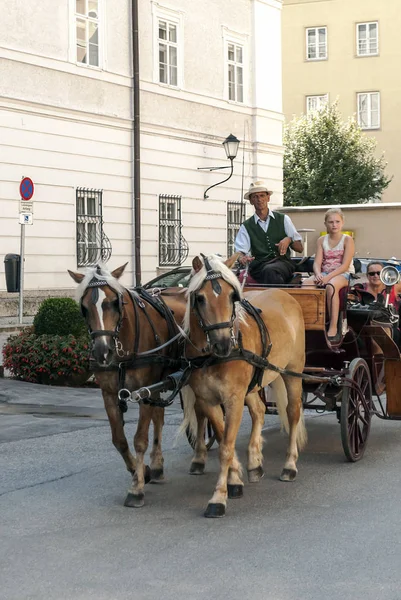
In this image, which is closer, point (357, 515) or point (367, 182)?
point (357, 515)

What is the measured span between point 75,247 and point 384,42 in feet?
92.2

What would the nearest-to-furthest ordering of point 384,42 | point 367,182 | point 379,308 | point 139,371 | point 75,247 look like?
point 139,371, point 379,308, point 75,247, point 367,182, point 384,42

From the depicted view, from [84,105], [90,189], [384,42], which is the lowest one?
[90,189]

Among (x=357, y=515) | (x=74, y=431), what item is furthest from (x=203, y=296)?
(x=74, y=431)

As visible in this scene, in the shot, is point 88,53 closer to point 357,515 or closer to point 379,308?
point 379,308

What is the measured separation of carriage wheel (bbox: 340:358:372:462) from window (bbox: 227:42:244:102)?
21.8 meters

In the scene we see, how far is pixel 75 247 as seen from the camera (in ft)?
78.6

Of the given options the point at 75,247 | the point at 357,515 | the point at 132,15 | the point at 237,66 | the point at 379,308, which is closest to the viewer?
the point at 357,515

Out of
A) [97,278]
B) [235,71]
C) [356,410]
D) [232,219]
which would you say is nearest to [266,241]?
[356,410]

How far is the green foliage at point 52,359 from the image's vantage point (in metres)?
13.3

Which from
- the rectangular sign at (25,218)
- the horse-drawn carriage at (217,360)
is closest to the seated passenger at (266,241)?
the horse-drawn carriage at (217,360)

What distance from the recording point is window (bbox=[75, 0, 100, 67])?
24.3 meters

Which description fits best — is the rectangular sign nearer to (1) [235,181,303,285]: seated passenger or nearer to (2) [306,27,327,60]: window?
(1) [235,181,303,285]: seated passenger

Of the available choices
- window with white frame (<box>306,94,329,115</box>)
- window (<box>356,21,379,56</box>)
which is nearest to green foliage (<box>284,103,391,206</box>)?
window with white frame (<box>306,94,329,115</box>)
